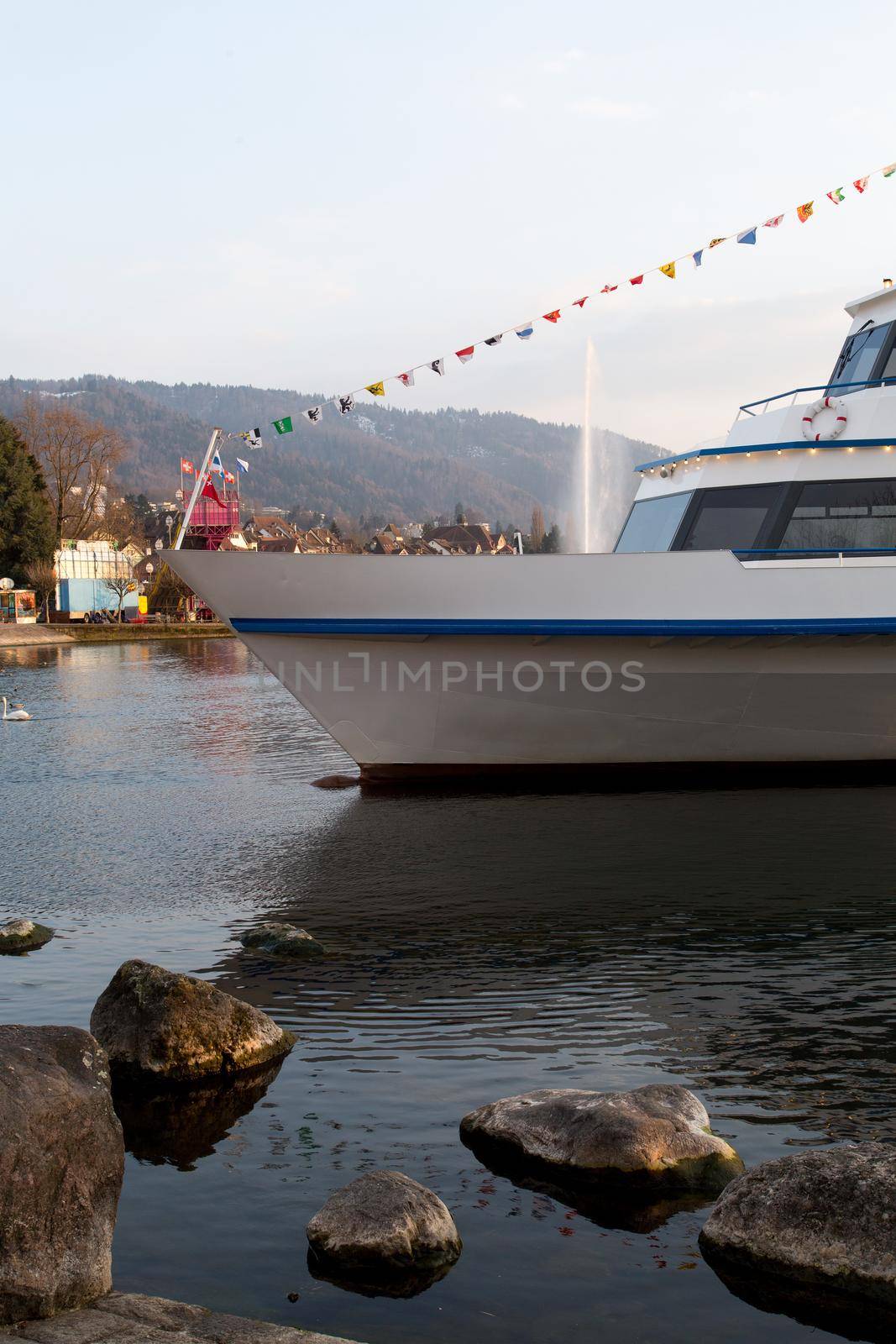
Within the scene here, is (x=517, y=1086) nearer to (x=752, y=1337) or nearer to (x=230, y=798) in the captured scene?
(x=752, y=1337)

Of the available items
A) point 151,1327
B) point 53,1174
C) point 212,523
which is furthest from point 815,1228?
point 212,523

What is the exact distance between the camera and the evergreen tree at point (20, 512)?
66.2 m

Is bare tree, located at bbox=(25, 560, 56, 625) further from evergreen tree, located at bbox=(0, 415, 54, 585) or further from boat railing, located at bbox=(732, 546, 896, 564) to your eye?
boat railing, located at bbox=(732, 546, 896, 564)

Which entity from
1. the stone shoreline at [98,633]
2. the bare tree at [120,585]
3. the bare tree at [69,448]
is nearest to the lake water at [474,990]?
the stone shoreline at [98,633]

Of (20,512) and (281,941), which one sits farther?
(20,512)

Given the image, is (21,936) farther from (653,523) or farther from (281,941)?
(653,523)

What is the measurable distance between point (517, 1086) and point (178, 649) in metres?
55.7

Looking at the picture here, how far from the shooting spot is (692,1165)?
17.6 feet

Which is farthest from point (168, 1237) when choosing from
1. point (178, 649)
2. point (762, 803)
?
point (178, 649)

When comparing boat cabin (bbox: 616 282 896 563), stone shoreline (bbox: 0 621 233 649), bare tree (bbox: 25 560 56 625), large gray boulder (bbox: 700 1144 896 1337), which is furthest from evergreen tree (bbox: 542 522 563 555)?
large gray boulder (bbox: 700 1144 896 1337)

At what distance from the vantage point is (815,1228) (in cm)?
463

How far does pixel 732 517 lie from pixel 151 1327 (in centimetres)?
1274

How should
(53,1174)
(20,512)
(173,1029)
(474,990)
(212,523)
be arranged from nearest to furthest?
(53,1174) < (173,1029) < (474,990) < (20,512) < (212,523)

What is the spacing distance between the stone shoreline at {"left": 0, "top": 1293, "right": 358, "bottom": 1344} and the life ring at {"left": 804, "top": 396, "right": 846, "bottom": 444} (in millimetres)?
13145
